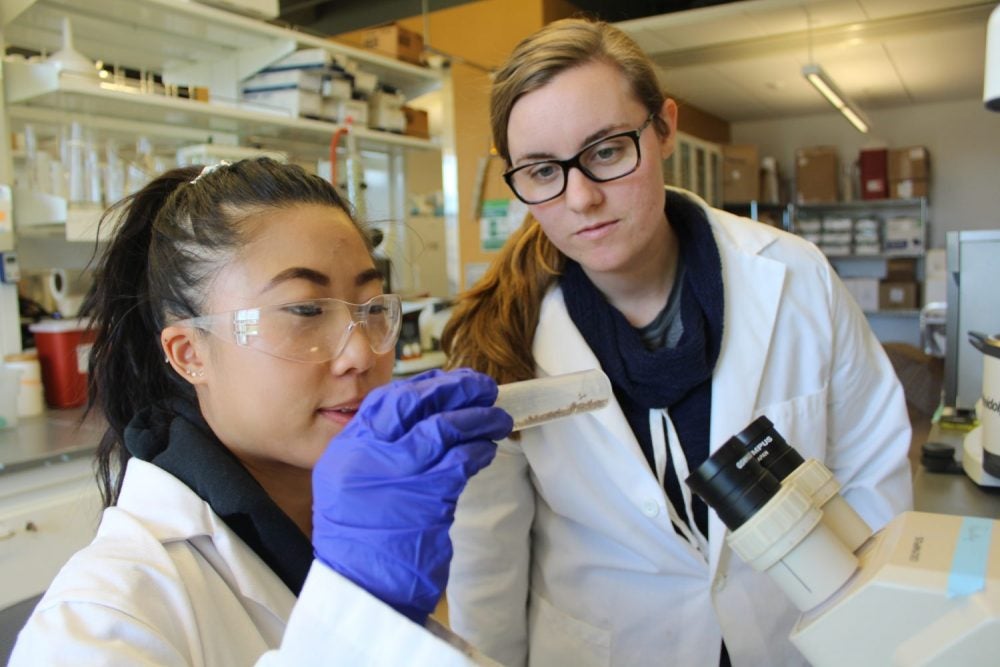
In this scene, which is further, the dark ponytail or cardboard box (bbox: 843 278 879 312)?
cardboard box (bbox: 843 278 879 312)

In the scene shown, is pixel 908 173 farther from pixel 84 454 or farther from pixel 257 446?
pixel 257 446

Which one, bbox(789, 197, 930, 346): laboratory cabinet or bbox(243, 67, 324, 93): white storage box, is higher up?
bbox(243, 67, 324, 93): white storage box

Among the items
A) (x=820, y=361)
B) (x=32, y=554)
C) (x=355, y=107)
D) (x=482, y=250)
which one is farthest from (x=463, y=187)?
(x=820, y=361)

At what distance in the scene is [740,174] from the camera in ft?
23.9

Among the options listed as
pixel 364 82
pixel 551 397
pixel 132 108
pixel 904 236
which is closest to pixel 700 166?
pixel 904 236

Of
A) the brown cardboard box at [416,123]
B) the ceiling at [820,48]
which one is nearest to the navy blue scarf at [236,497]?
the brown cardboard box at [416,123]

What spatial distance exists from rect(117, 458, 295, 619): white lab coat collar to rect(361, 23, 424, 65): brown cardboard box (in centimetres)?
337

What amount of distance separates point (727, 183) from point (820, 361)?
6.53m

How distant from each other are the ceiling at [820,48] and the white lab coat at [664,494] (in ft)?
9.45

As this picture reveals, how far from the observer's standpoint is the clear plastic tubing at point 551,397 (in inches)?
32.0

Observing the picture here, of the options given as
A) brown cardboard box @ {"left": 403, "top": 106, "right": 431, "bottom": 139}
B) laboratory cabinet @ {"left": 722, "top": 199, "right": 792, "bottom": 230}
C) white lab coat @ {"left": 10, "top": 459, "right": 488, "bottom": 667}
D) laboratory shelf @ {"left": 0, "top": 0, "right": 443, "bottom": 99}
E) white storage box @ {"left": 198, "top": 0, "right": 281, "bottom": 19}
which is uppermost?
white storage box @ {"left": 198, "top": 0, "right": 281, "bottom": 19}

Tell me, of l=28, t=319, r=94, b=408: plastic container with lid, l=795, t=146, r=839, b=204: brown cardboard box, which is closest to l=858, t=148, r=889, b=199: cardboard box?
l=795, t=146, r=839, b=204: brown cardboard box

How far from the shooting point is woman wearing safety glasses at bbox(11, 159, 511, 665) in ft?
2.15

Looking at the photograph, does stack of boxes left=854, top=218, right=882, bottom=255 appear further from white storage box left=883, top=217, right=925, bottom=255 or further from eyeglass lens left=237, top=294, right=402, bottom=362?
eyeglass lens left=237, top=294, right=402, bottom=362
